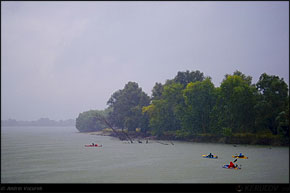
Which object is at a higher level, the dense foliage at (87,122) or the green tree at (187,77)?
the green tree at (187,77)

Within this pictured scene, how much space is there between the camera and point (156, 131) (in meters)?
70.3

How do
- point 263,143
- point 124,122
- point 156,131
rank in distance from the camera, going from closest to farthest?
point 263,143
point 156,131
point 124,122

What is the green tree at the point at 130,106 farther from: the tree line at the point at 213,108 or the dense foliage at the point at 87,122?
the dense foliage at the point at 87,122

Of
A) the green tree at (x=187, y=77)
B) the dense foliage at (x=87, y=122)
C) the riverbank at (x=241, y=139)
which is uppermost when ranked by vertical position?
the green tree at (x=187, y=77)

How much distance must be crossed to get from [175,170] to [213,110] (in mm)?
32962

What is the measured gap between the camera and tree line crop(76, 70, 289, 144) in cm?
4672

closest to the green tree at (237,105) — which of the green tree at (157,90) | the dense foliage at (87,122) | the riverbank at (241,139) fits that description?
the riverbank at (241,139)

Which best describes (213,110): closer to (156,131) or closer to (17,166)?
(156,131)

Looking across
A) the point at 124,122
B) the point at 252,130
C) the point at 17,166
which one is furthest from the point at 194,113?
the point at 17,166

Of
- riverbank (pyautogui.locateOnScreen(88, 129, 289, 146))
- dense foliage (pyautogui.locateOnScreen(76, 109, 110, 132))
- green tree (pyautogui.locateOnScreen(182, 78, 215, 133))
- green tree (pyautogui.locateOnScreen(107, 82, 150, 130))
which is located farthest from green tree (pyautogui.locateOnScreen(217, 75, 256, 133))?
dense foliage (pyautogui.locateOnScreen(76, 109, 110, 132))

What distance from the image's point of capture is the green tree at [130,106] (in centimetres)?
8056

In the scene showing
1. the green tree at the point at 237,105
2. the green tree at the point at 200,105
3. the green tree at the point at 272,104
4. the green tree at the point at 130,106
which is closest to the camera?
the green tree at the point at 272,104

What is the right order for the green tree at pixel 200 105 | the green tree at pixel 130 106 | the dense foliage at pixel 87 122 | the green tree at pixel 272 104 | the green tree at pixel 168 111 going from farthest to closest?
the dense foliage at pixel 87 122, the green tree at pixel 130 106, the green tree at pixel 168 111, the green tree at pixel 200 105, the green tree at pixel 272 104

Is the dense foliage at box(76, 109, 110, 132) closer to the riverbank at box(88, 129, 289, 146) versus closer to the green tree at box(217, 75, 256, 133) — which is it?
the riverbank at box(88, 129, 289, 146)
